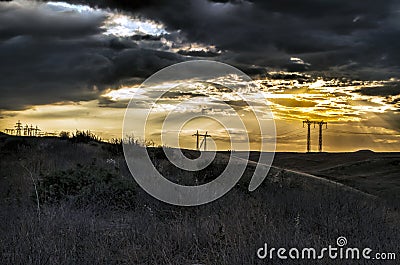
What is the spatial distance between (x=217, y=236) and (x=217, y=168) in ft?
37.3

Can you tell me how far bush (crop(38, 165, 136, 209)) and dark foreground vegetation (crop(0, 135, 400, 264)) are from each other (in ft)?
0.08

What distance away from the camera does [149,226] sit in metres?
8.91

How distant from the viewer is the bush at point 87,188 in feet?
39.2

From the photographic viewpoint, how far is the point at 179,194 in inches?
492

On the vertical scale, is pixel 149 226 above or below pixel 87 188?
below

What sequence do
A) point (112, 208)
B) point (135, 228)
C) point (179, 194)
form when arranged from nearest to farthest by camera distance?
point (135, 228)
point (112, 208)
point (179, 194)

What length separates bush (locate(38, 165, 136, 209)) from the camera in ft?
39.2

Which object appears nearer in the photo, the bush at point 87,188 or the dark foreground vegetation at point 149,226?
the dark foreground vegetation at point 149,226

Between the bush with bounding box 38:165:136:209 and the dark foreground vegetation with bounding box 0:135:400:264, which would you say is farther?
the bush with bounding box 38:165:136:209

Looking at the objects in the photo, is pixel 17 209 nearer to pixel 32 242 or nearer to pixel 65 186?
pixel 65 186

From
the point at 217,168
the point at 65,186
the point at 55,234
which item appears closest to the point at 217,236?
the point at 55,234

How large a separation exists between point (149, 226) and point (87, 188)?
13.1 ft

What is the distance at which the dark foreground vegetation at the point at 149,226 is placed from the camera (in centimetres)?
723

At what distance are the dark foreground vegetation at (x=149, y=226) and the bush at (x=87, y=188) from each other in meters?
0.03
